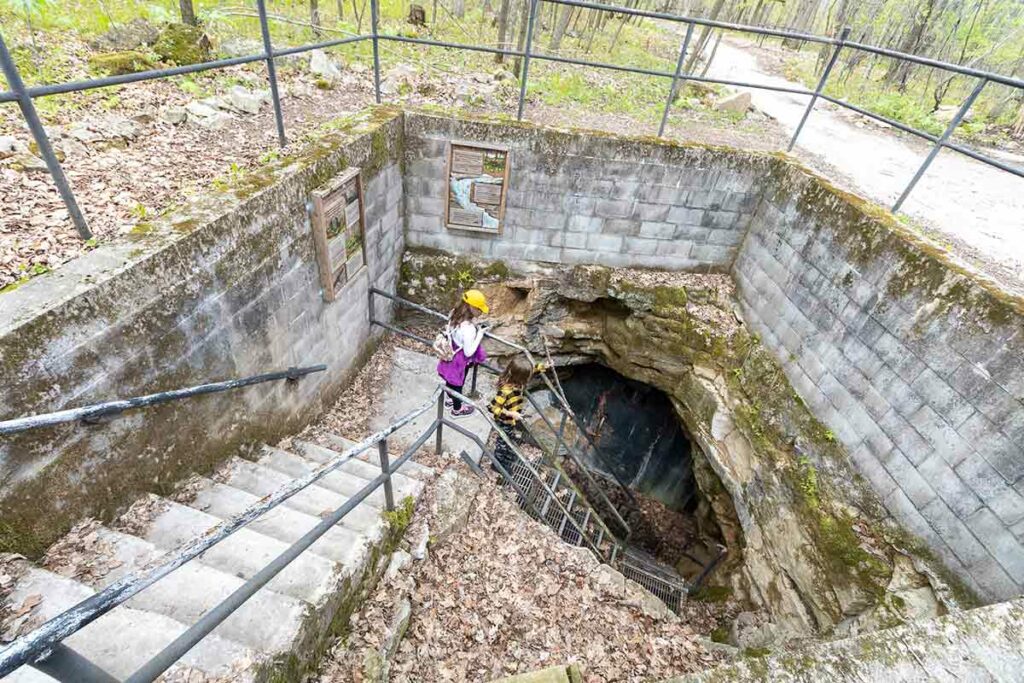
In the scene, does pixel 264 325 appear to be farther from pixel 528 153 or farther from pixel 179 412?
pixel 528 153

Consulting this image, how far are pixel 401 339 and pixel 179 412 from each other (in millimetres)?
4083

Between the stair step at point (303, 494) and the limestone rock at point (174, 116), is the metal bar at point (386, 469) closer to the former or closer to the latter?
the stair step at point (303, 494)

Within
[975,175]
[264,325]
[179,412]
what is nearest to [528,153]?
[264,325]

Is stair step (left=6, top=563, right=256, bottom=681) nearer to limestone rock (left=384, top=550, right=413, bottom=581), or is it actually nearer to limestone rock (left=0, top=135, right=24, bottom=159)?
limestone rock (left=384, top=550, right=413, bottom=581)

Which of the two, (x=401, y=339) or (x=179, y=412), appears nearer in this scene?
(x=179, y=412)

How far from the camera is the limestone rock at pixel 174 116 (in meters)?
5.14

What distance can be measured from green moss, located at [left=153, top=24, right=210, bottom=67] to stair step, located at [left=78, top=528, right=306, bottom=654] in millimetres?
6647

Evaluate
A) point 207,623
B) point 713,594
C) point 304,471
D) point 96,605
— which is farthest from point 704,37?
point 96,605

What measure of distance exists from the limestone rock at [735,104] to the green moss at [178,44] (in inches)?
355

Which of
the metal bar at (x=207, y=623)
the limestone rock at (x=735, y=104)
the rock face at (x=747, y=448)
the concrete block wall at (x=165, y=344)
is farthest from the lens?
the limestone rock at (x=735, y=104)

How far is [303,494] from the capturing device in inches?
154

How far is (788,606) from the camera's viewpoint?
5363 millimetres

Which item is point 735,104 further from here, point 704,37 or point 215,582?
point 215,582

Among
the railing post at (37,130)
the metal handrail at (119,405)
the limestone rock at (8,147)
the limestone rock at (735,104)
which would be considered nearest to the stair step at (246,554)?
the metal handrail at (119,405)
